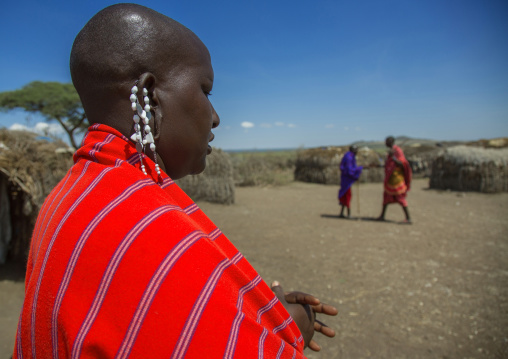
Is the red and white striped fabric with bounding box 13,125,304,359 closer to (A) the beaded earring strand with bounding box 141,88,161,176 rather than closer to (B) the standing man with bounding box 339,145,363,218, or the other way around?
(A) the beaded earring strand with bounding box 141,88,161,176

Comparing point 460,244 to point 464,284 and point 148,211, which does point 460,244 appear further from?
point 148,211

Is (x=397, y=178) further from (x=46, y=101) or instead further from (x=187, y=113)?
(x=46, y=101)

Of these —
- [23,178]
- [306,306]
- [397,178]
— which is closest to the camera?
[306,306]

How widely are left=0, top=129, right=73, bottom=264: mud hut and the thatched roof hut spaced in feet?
43.3

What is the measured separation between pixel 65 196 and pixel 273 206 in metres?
9.59

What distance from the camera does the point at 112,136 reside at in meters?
0.88

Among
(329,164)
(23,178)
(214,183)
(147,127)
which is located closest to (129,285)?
(147,127)

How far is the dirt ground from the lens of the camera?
3.20 meters

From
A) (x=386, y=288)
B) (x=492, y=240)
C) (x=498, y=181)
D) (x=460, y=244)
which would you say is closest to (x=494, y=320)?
(x=386, y=288)

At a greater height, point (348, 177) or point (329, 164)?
point (329, 164)

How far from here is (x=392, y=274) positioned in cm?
472

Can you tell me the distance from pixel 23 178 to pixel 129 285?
4641 millimetres

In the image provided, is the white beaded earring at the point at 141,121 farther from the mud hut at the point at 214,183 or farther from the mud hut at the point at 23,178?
the mud hut at the point at 214,183

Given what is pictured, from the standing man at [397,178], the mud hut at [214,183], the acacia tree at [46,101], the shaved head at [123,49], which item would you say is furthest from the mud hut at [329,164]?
the shaved head at [123,49]
